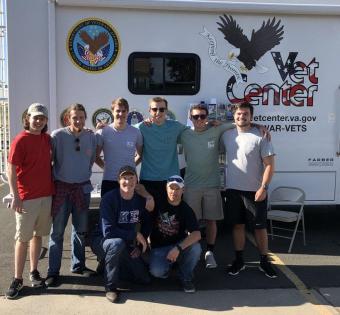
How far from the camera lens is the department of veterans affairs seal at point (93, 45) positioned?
5.05 meters

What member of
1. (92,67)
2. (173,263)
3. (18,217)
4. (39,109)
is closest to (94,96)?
(92,67)

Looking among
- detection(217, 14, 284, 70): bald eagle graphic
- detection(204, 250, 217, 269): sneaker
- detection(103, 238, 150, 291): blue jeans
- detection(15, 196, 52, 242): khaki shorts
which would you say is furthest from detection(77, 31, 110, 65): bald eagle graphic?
detection(204, 250, 217, 269): sneaker

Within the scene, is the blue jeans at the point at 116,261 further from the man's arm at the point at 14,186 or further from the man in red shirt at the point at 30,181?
the man's arm at the point at 14,186

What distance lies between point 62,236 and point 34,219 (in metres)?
0.38

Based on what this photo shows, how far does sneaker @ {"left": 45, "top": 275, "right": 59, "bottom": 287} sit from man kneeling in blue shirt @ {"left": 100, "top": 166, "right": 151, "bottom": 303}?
0.52m

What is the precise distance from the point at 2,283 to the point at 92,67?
2.40 metres

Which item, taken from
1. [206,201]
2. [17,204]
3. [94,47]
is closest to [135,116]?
[94,47]

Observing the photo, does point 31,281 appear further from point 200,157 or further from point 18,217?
point 200,157

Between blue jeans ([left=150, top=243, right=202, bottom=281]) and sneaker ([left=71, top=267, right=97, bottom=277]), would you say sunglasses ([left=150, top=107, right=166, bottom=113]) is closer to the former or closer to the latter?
blue jeans ([left=150, top=243, right=202, bottom=281])

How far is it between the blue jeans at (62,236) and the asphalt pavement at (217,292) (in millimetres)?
158

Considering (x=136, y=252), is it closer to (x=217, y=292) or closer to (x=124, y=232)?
(x=124, y=232)

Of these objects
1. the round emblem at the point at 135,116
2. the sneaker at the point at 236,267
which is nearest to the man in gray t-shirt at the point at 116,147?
the round emblem at the point at 135,116

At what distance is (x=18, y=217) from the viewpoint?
3971 millimetres

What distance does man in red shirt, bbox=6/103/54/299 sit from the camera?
12.7 feet
